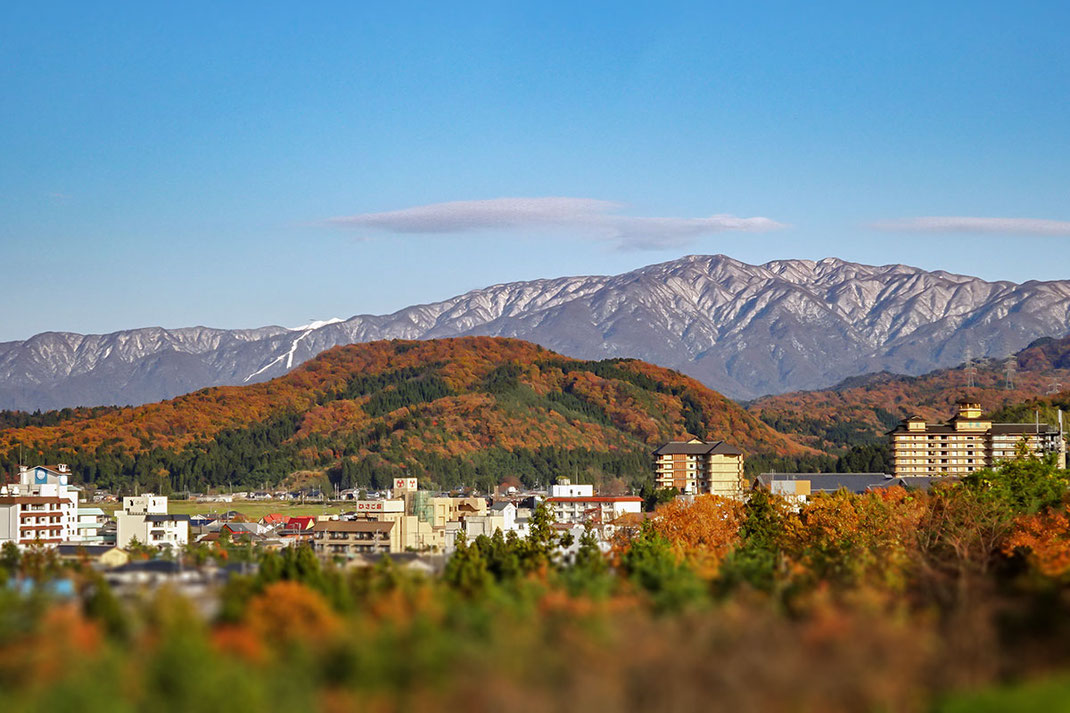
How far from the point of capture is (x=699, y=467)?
105438 mm

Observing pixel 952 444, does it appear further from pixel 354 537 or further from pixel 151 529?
pixel 151 529

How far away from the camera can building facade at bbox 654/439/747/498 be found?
4053 inches

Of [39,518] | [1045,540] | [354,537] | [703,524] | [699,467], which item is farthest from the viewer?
→ [699,467]

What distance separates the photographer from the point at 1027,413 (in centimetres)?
10831

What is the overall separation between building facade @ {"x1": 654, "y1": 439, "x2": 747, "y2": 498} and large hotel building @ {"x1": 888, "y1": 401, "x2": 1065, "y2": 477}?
11651 millimetres

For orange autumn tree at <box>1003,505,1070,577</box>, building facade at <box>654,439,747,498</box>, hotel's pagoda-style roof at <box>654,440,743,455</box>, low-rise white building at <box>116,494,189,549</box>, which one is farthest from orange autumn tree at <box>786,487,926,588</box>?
hotel's pagoda-style roof at <box>654,440,743,455</box>

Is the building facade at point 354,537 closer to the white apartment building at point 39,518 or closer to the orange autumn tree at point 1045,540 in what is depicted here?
the white apartment building at point 39,518

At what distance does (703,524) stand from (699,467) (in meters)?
53.1

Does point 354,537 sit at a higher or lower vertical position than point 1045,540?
lower

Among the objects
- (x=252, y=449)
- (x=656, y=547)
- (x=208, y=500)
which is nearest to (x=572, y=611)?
(x=656, y=547)

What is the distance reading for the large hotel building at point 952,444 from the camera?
9662cm

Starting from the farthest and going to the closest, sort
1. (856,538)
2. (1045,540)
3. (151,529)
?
(151,529), (856,538), (1045,540)

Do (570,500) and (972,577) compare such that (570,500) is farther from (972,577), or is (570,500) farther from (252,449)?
(972,577)

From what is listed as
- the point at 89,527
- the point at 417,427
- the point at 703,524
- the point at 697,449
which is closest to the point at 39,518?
the point at 89,527
